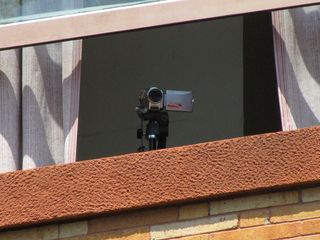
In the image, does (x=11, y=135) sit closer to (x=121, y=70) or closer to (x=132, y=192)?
(x=132, y=192)

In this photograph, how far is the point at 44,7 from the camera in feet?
16.9

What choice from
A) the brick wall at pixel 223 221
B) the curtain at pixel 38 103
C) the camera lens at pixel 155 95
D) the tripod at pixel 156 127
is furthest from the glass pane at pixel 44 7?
the brick wall at pixel 223 221

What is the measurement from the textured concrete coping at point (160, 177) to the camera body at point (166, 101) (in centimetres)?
42

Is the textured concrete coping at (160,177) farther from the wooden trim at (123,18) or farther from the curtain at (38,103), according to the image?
the wooden trim at (123,18)

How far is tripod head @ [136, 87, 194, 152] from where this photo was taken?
5188mm

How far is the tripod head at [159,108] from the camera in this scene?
5.19 m

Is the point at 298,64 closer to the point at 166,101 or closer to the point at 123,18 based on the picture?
the point at 166,101

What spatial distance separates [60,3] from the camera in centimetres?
516

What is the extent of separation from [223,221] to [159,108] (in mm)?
659

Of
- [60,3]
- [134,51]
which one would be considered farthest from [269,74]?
[60,3]

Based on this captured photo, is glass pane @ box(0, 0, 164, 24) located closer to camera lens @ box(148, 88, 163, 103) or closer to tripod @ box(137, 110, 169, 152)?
camera lens @ box(148, 88, 163, 103)

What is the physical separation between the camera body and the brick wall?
55 cm

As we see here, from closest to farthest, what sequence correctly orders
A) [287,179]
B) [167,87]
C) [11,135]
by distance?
[287,179], [11,135], [167,87]

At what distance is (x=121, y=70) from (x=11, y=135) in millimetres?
1674
